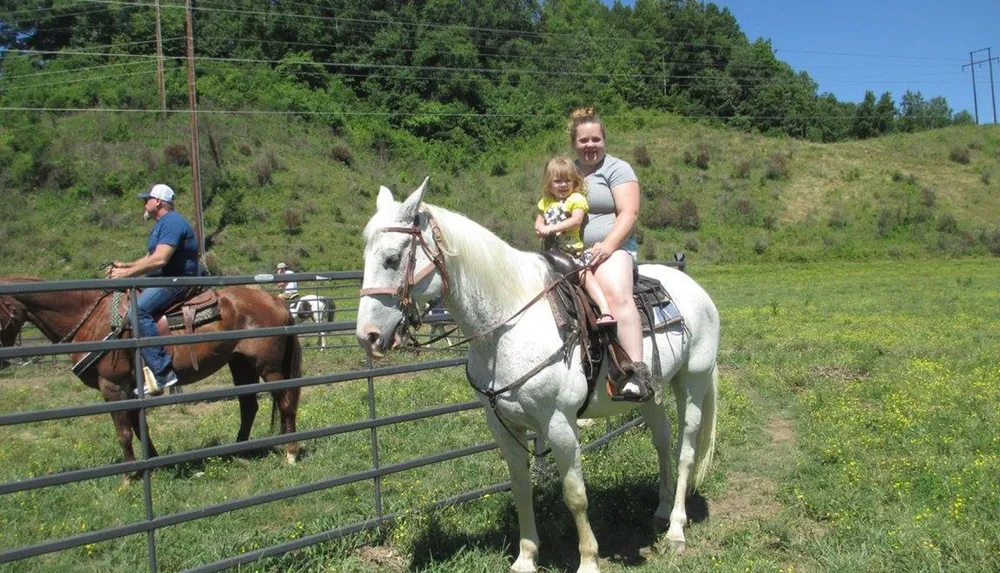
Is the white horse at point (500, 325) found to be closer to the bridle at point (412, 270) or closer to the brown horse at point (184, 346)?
the bridle at point (412, 270)

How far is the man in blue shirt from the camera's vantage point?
6.36 meters

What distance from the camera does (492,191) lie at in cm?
4200

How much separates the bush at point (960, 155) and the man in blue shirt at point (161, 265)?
188 feet

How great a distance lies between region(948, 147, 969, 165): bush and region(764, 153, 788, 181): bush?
14.2m

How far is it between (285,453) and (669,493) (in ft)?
12.7

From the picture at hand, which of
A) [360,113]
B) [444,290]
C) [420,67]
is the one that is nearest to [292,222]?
[360,113]

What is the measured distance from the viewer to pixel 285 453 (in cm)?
713

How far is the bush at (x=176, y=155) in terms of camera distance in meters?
33.3

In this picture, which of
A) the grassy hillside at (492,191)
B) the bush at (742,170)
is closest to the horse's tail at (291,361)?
the grassy hillside at (492,191)

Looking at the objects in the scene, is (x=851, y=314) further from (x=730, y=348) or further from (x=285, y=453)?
(x=285, y=453)

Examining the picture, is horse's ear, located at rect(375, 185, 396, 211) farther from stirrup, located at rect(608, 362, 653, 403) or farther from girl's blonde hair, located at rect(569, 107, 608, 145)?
stirrup, located at rect(608, 362, 653, 403)

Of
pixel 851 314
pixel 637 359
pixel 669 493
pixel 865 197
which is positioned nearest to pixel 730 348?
pixel 851 314

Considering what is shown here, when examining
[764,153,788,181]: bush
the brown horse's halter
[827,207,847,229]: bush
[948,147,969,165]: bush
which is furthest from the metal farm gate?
[948,147,969,165]: bush

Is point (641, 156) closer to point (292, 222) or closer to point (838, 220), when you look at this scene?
point (838, 220)
